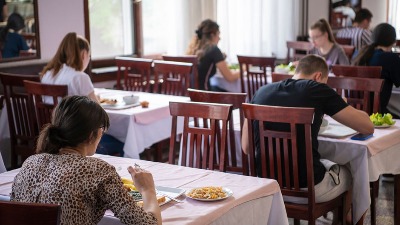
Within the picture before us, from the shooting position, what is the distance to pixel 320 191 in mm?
3396

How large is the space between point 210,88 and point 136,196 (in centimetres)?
409

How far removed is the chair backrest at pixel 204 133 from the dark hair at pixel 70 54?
1383mm

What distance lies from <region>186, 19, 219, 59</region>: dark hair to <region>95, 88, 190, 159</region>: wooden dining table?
1646mm

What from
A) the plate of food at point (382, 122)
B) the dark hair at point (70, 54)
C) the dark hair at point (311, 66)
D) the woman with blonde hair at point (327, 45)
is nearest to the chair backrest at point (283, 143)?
the dark hair at point (311, 66)

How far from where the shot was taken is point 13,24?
542 centimetres

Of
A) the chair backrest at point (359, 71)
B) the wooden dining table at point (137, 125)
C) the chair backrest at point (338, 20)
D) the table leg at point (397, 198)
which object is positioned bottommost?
the table leg at point (397, 198)

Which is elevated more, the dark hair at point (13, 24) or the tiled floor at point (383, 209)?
the dark hair at point (13, 24)

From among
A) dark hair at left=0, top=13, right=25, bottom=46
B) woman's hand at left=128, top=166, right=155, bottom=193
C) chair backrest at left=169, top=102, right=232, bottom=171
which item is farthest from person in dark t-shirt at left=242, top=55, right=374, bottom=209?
dark hair at left=0, top=13, right=25, bottom=46

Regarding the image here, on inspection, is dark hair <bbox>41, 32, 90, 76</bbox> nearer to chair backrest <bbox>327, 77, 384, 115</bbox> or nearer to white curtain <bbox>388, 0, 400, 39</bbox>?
chair backrest <bbox>327, 77, 384, 115</bbox>

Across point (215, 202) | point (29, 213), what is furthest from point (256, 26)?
point (29, 213)

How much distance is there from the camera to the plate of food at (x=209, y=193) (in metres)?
2.47

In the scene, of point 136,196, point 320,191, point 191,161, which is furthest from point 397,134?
point 136,196

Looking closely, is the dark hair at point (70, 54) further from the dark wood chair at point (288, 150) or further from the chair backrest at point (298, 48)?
the chair backrest at point (298, 48)

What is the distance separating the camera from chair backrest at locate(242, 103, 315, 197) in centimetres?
321
